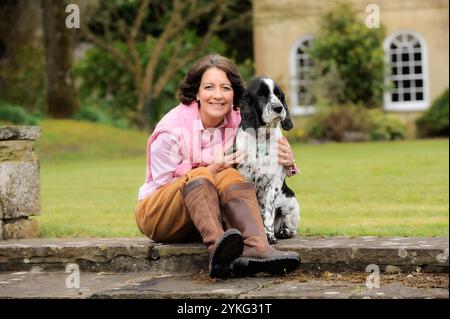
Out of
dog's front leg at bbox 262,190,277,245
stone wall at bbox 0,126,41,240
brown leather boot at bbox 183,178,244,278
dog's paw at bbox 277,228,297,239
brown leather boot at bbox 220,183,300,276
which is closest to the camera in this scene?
brown leather boot at bbox 183,178,244,278

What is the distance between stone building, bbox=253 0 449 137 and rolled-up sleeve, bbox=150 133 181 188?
18803 mm

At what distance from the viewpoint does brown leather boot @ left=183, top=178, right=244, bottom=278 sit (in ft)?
17.7

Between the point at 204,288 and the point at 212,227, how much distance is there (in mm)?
365

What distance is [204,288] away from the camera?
5434mm

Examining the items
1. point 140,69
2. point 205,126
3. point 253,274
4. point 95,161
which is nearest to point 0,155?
point 205,126

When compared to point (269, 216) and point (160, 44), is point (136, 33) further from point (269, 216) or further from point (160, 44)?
point (269, 216)

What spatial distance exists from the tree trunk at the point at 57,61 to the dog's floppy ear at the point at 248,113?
675 inches

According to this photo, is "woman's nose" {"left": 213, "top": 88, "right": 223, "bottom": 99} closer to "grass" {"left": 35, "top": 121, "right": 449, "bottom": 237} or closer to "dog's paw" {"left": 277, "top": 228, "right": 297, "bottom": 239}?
"dog's paw" {"left": 277, "top": 228, "right": 297, "bottom": 239}

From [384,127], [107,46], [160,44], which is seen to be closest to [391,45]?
[384,127]

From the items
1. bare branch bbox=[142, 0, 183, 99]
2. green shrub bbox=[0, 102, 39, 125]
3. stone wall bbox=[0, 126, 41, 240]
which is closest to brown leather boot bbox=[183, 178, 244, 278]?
stone wall bbox=[0, 126, 41, 240]

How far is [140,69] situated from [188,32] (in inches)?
134
